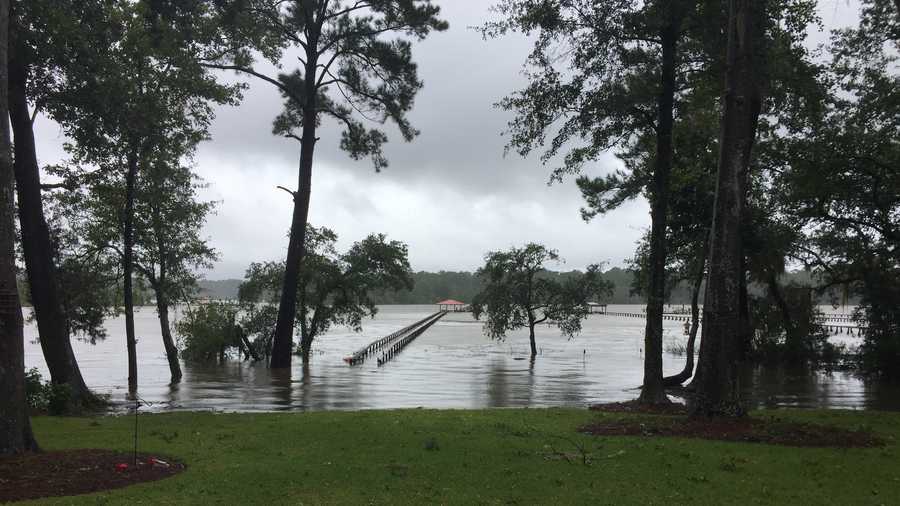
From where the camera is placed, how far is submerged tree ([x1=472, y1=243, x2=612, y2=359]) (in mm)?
44906

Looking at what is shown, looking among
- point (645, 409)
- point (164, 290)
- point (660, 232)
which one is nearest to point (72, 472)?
point (645, 409)

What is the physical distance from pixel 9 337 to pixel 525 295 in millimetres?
38911

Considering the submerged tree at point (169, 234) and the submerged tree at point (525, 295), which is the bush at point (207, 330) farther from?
the submerged tree at point (525, 295)

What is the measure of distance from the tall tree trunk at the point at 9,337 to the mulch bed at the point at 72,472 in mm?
303

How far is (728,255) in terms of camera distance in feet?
→ 35.2

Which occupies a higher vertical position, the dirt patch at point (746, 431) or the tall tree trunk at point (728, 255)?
the tall tree trunk at point (728, 255)

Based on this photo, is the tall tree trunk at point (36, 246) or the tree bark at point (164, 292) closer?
the tall tree trunk at point (36, 246)

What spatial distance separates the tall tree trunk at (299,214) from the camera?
25.4 m

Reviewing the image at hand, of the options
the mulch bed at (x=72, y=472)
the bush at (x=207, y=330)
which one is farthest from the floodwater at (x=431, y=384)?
the mulch bed at (x=72, y=472)

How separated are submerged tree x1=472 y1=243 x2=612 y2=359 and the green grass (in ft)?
111

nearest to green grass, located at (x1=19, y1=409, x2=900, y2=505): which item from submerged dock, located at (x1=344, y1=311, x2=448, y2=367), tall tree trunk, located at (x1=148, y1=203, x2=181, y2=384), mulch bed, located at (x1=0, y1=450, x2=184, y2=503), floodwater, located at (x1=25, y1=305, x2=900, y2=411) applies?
mulch bed, located at (x1=0, y1=450, x2=184, y2=503)

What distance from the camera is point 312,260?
123 feet

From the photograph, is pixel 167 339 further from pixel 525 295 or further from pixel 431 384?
pixel 525 295

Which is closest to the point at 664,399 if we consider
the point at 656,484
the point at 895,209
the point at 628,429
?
the point at 628,429
